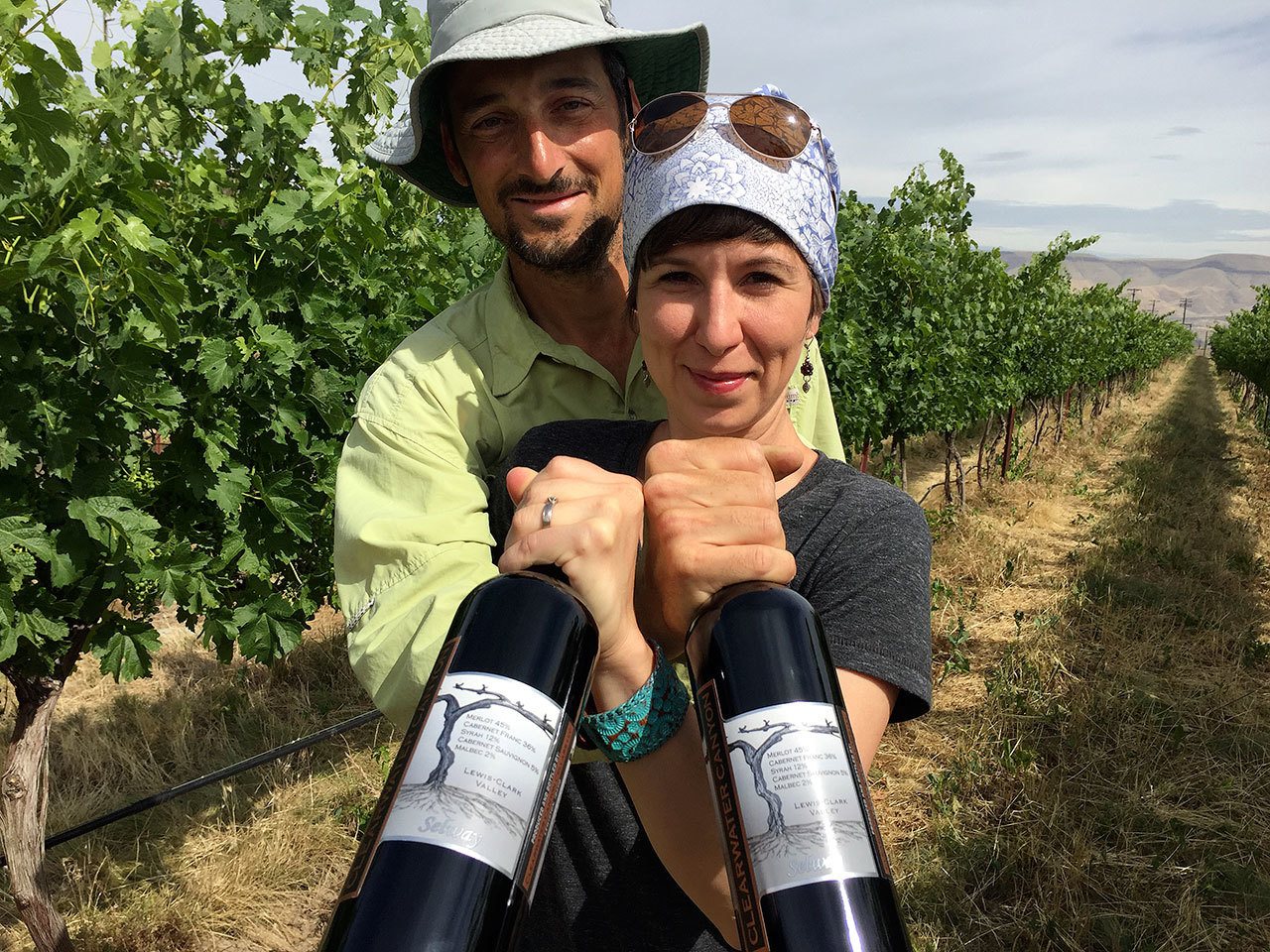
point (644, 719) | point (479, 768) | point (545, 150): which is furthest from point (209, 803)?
point (479, 768)

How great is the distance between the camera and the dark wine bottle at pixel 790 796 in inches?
22.5

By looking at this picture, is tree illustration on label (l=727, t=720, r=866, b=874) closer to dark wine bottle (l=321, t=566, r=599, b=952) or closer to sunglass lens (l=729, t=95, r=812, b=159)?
dark wine bottle (l=321, t=566, r=599, b=952)

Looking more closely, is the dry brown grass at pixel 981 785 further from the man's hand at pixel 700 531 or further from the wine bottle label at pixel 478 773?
the wine bottle label at pixel 478 773

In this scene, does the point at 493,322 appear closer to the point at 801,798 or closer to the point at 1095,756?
the point at 801,798

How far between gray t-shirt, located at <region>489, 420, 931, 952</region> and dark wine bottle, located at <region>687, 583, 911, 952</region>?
44cm

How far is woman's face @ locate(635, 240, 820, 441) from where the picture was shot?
45.2 inches

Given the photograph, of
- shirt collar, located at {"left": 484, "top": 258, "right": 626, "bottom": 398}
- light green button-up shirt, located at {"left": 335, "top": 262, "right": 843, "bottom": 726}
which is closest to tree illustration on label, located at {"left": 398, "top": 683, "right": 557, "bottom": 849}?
light green button-up shirt, located at {"left": 335, "top": 262, "right": 843, "bottom": 726}

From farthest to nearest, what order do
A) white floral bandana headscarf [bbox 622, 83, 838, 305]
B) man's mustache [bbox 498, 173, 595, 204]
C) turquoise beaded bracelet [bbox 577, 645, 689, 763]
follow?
1. man's mustache [bbox 498, 173, 595, 204]
2. white floral bandana headscarf [bbox 622, 83, 838, 305]
3. turquoise beaded bracelet [bbox 577, 645, 689, 763]

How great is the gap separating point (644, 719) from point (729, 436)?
1.51ft

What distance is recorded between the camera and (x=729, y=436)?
1.22 meters

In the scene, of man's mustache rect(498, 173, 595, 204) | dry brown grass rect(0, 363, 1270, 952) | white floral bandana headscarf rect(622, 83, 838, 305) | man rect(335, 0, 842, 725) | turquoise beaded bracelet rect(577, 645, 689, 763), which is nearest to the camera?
turquoise beaded bracelet rect(577, 645, 689, 763)

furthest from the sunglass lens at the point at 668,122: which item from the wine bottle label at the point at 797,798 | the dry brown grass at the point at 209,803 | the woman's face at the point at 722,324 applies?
the dry brown grass at the point at 209,803

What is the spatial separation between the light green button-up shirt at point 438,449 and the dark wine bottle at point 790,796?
0.55 metres

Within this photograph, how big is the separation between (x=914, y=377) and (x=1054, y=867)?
5.52 m
